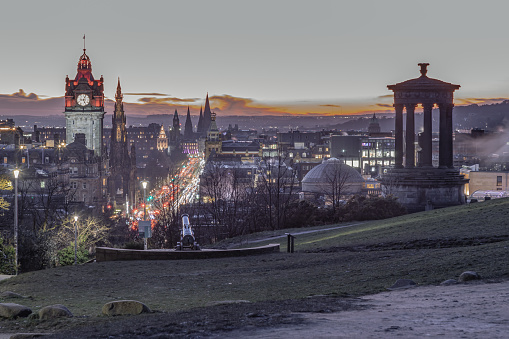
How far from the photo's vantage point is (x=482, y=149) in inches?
7707

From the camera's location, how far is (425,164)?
214ft

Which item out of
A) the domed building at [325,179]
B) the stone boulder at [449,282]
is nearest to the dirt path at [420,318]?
the stone boulder at [449,282]

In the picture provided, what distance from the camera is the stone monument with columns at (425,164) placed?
204ft

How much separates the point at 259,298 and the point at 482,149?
7161 inches

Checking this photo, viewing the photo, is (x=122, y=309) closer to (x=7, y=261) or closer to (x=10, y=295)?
(x=10, y=295)

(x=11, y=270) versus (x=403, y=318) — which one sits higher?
(x=403, y=318)

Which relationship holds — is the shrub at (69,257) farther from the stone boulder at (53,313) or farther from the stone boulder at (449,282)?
the stone boulder at (449,282)

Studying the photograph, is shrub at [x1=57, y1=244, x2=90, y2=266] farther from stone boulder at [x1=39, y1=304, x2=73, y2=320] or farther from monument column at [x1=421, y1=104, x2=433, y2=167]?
monument column at [x1=421, y1=104, x2=433, y2=167]

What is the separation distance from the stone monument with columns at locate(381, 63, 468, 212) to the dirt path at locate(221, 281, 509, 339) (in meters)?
42.7

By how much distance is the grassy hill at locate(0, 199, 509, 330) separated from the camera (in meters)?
22.0

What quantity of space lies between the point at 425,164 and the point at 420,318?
50.7m

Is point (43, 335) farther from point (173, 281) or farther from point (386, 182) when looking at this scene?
point (386, 182)

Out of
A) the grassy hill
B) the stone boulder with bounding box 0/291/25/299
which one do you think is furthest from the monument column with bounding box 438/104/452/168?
the stone boulder with bounding box 0/291/25/299

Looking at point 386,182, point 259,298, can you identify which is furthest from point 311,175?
point 259,298
